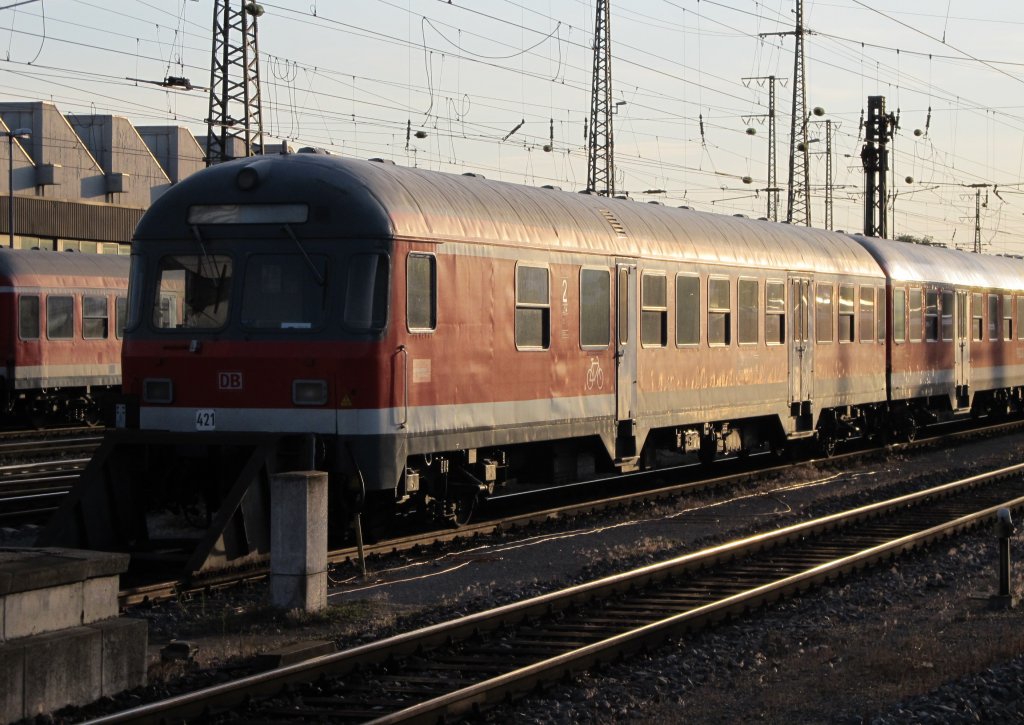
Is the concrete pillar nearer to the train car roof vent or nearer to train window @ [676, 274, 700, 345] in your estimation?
the train car roof vent

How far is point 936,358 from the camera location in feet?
86.4

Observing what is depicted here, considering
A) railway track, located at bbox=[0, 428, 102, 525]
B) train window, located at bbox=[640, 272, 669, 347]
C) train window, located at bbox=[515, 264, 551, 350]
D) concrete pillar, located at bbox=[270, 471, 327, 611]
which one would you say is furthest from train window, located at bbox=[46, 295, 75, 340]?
concrete pillar, located at bbox=[270, 471, 327, 611]

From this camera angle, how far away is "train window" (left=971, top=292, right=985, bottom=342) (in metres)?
28.4

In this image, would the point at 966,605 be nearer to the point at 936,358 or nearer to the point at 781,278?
the point at 781,278

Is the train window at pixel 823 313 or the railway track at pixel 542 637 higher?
the train window at pixel 823 313

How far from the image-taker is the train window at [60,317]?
30484mm

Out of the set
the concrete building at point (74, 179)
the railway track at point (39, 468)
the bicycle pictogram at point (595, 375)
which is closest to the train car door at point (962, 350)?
the bicycle pictogram at point (595, 375)

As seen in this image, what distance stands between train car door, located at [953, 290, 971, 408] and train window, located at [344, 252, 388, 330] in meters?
17.1

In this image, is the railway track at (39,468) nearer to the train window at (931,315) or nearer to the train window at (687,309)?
the train window at (687,309)

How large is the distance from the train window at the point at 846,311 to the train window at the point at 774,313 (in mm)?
→ 2258

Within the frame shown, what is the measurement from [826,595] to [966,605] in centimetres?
102

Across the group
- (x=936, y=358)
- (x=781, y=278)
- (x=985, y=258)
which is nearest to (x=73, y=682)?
(x=781, y=278)

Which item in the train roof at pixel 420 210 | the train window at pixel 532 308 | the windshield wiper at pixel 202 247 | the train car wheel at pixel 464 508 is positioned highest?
the train roof at pixel 420 210

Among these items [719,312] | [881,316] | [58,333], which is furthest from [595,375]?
[58,333]
